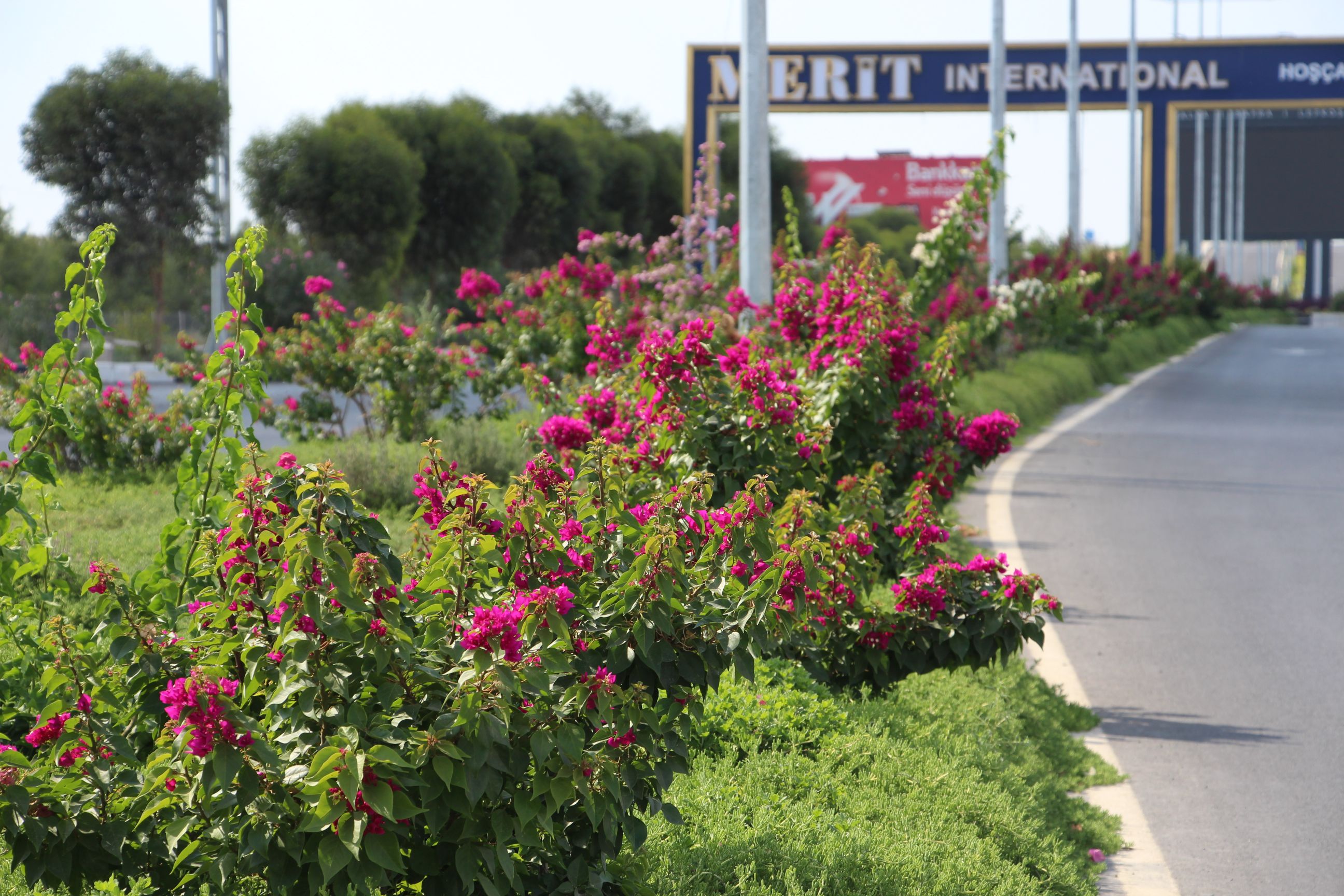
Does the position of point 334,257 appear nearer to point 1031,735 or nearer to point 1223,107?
point 1223,107

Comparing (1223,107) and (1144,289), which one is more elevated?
(1223,107)

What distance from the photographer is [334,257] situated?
110ft

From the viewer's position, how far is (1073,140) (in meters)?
29.4

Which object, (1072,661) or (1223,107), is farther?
(1223,107)

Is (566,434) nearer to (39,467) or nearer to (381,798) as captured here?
(39,467)

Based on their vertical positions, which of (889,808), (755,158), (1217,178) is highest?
(1217,178)

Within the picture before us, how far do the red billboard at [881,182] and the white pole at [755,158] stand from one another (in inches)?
1799

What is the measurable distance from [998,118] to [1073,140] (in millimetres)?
8518

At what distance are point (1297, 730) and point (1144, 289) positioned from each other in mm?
27438

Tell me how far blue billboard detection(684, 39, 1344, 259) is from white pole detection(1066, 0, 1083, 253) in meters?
5.78

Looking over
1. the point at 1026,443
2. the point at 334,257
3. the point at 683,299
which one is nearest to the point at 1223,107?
the point at 334,257

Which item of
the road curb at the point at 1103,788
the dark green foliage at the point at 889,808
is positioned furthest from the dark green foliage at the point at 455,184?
the dark green foliage at the point at 889,808

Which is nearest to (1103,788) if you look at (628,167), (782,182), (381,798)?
(381,798)

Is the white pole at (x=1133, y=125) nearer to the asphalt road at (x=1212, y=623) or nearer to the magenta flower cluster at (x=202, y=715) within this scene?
the asphalt road at (x=1212, y=623)
